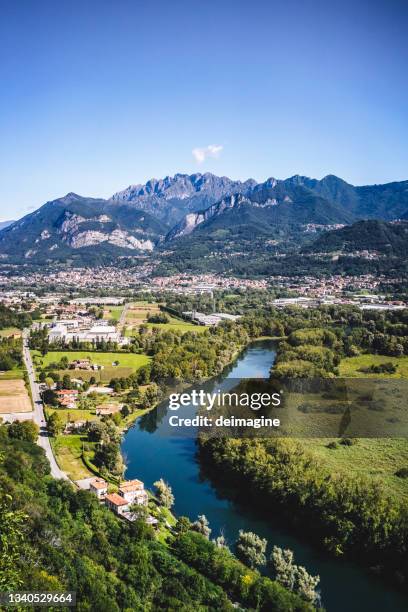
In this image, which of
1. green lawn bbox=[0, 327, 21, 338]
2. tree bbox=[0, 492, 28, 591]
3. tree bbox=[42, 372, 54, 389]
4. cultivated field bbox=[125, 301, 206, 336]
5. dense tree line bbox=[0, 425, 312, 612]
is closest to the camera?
tree bbox=[0, 492, 28, 591]

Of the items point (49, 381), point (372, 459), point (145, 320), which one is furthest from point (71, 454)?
point (145, 320)

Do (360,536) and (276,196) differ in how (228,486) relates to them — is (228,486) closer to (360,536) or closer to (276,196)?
(360,536)

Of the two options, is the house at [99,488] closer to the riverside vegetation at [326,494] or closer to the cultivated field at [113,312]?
the riverside vegetation at [326,494]

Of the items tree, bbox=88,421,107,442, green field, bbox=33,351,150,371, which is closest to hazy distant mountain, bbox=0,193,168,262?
green field, bbox=33,351,150,371

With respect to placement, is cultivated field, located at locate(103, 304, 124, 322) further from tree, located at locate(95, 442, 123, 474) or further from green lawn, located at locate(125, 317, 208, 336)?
tree, located at locate(95, 442, 123, 474)

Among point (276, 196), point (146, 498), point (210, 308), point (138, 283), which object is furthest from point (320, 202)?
point (146, 498)

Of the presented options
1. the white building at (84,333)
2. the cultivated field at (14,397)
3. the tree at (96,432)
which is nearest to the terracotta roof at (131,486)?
the tree at (96,432)
